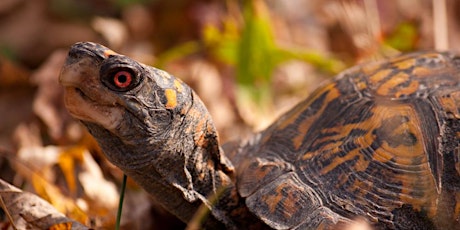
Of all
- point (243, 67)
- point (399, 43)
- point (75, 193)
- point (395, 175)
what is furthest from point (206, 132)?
point (399, 43)

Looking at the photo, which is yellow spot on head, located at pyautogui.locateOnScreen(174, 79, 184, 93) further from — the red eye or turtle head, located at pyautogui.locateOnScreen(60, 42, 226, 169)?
the red eye

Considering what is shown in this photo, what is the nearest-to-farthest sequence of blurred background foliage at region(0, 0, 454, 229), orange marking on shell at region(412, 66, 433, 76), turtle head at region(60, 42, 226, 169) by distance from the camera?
turtle head at region(60, 42, 226, 169) < orange marking on shell at region(412, 66, 433, 76) < blurred background foliage at region(0, 0, 454, 229)

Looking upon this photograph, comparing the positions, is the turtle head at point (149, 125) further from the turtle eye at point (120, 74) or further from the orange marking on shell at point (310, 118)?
the orange marking on shell at point (310, 118)

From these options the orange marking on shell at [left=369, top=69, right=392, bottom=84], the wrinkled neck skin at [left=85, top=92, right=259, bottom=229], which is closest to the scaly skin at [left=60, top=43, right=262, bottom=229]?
the wrinkled neck skin at [left=85, top=92, right=259, bottom=229]

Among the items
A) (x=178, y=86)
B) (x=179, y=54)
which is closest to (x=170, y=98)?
(x=178, y=86)

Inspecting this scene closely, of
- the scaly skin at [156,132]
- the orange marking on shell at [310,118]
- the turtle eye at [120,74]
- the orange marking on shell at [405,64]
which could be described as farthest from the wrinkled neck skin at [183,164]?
the orange marking on shell at [405,64]

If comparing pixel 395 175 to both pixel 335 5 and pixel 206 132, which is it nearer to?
pixel 206 132
